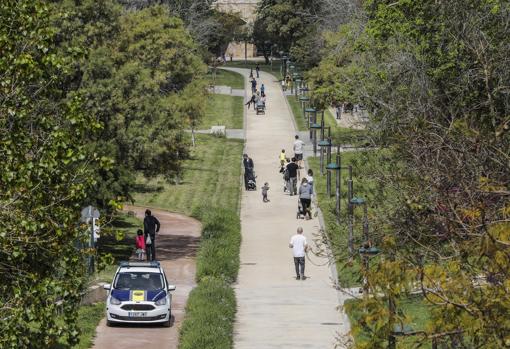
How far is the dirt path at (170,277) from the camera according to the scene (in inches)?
1175

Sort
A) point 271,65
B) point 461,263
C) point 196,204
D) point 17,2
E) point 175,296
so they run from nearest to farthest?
point 461,263, point 17,2, point 175,296, point 196,204, point 271,65

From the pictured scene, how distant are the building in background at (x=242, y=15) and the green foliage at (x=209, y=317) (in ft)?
370

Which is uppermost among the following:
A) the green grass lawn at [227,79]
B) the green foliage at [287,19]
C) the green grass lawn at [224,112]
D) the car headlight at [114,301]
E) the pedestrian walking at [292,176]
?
the green foliage at [287,19]

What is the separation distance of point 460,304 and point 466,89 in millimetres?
22590

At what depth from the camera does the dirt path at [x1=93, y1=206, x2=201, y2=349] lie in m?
29.8

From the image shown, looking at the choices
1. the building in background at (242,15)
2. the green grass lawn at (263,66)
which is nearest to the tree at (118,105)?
the green grass lawn at (263,66)

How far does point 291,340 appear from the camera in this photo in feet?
98.1

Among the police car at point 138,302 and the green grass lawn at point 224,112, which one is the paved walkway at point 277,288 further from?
the green grass lawn at point 224,112

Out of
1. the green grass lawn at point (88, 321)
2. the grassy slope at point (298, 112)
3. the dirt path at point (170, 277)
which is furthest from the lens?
the grassy slope at point (298, 112)

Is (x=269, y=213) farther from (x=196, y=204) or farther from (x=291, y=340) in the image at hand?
(x=291, y=340)

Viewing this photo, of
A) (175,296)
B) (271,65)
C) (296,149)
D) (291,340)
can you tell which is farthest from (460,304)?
(271,65)

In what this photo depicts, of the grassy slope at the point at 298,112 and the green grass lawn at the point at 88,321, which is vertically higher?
the grassy slope at the point at 298,112

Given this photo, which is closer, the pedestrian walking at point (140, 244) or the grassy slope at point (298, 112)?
the pedestrian walking at point (140, 244)

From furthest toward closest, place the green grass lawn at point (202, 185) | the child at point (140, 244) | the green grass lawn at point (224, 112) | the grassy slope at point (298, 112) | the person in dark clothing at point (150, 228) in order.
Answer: the green grass lawn at point (224, 112) < the grassy slope at point (298, 112) < the green grass lawn at point (202, 185) < the person in dark clothing at point (150, 228) < the child at point (140, 244)
